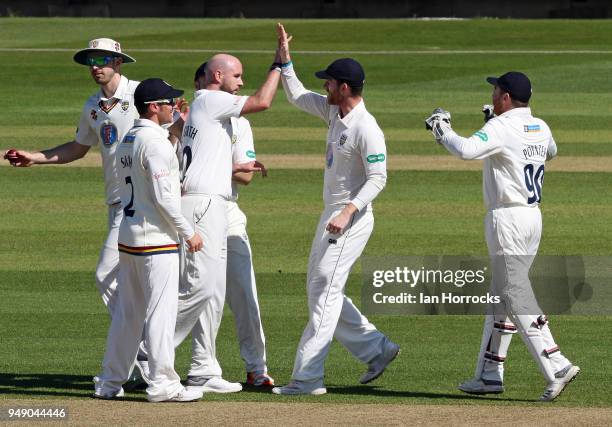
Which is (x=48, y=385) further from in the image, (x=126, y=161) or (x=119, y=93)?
(x=119, y=93)

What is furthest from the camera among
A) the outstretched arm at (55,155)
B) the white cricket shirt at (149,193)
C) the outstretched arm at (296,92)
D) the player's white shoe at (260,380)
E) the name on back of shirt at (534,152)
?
the outstretched arm at (55,155)

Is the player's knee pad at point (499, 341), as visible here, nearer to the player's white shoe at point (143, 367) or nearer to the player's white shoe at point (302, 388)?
the player's white shoe at point (302, 388)

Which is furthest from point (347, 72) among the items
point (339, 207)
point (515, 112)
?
point (515, 112)

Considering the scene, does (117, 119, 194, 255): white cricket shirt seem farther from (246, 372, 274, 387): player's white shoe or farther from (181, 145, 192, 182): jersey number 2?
(246, 372, 274, 387): player's white shoe

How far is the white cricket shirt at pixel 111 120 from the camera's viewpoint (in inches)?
392

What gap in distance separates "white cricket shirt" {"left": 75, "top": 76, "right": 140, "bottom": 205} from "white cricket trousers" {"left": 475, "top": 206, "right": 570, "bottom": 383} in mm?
2713

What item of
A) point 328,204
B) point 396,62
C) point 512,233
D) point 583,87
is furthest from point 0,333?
point 396,62

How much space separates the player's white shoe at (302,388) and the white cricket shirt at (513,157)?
1.70m

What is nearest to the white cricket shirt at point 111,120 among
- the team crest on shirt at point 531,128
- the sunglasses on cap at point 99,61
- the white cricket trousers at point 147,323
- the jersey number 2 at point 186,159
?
the sunglasses on cap at point 99,61

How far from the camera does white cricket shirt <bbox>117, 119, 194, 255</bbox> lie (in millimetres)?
8703

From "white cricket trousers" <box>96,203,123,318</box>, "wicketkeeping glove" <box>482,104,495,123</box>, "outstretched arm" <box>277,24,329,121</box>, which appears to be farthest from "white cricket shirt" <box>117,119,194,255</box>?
"wicketkeeping glove" <box>482,104,495,123</box>

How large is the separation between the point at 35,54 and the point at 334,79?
79.5 ft

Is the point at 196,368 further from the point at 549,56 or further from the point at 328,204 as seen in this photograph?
the point at 549,56

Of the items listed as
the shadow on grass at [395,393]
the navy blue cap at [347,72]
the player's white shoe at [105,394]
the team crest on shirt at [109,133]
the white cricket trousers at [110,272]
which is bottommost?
the shadow on grass at [395,393]
